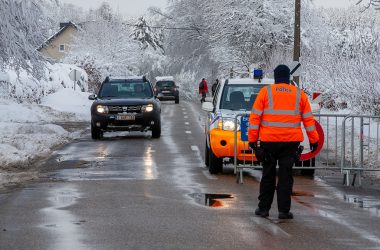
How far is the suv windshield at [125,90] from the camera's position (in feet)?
82.0

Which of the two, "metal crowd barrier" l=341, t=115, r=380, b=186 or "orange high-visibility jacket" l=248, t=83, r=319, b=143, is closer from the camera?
"orange high-visibility jacket" l=248, t=83, r=319, b=143

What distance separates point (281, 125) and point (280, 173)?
57cm

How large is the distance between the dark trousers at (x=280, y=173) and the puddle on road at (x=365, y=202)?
136cm

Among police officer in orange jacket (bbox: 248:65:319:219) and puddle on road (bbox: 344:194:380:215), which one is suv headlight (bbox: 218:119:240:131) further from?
police officer in orange jacket (bbox: 248:65:319:219)

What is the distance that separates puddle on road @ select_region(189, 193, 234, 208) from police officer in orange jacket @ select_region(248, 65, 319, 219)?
131 centimetres

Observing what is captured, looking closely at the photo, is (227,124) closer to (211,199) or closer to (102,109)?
(211,199)

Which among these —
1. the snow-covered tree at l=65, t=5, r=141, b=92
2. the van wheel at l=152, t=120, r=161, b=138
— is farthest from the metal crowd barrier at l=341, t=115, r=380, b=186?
the snow-covered tree at l=65, t=5, r=141, b=92

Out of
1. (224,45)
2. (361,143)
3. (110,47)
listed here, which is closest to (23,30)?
(361,143)

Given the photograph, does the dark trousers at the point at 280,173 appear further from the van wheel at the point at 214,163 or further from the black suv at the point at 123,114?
the black suv at the point at 123,114

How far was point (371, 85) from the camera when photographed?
2812 centimetres

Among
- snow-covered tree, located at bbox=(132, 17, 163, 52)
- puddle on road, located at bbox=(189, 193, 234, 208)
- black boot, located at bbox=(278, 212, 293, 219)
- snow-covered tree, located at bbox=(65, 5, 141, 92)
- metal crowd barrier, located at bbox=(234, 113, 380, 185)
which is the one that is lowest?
puddle on road, located at bbox=(189, 193, 234, 208)

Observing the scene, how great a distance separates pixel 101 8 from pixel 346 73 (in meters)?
122

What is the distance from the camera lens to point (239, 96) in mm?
15719

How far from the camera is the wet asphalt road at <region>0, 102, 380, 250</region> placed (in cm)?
819
